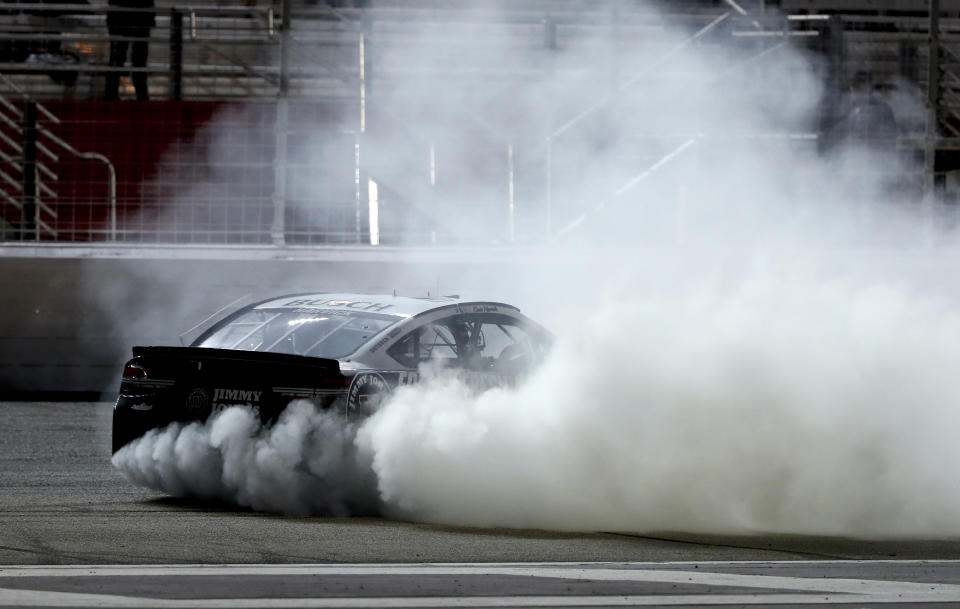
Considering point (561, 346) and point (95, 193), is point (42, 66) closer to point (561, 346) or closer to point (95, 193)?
point (95, 193)

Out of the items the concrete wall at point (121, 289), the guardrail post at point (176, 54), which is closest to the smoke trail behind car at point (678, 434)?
the concrete wall at point (121, 289)

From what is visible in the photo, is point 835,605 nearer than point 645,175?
Yes

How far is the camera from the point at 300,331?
8312 millimetres

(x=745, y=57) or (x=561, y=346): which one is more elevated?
(x=745, y=57)

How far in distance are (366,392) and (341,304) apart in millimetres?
1119

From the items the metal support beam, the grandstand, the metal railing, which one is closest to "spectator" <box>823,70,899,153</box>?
the grandstand

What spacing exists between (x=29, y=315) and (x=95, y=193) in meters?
1.48

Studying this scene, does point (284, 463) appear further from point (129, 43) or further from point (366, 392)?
point (129, 43)

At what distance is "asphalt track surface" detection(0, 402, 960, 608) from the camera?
5086 millimetres

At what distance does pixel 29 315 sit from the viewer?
15352mm

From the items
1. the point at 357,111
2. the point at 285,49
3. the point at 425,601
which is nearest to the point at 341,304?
the point at 425,601

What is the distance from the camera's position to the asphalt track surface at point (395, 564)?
509cm

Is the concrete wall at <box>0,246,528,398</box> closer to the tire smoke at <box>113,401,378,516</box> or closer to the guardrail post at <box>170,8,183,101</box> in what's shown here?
the guardrail post at <box>170,8,183,101</box>

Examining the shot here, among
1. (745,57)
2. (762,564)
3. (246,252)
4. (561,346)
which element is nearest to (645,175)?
(745,57)
